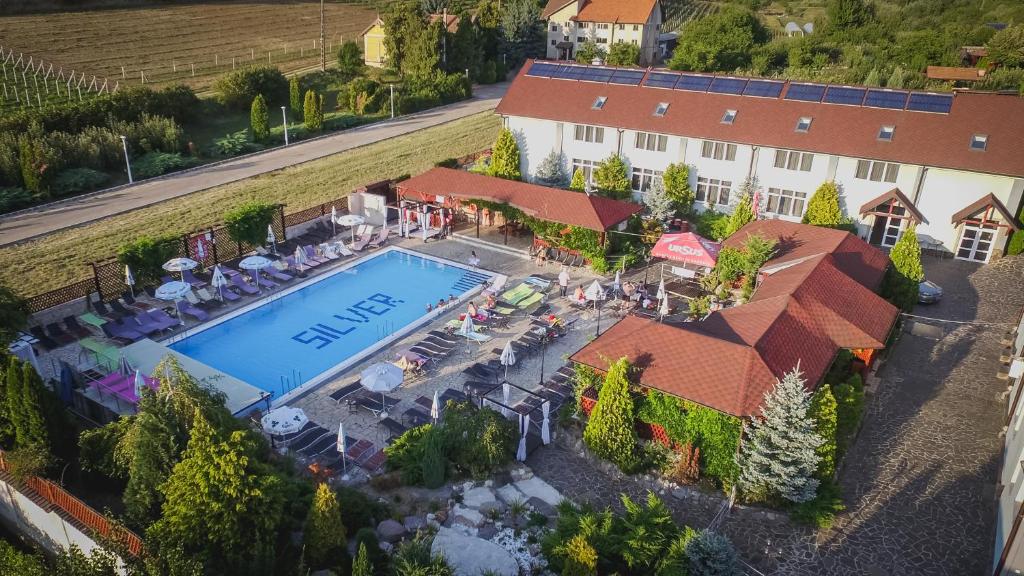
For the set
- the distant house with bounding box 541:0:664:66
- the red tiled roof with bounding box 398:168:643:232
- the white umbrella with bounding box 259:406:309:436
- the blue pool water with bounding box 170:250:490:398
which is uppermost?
the distant house with bounding box 541:0:664:66

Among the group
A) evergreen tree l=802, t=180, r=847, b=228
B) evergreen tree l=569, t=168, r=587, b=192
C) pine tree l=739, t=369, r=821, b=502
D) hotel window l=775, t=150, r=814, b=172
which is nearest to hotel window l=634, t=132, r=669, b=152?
evergreen tree l=569, t=168, r=587, b=192

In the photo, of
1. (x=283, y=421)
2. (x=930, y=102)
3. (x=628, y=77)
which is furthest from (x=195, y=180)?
(x=930, y=102)

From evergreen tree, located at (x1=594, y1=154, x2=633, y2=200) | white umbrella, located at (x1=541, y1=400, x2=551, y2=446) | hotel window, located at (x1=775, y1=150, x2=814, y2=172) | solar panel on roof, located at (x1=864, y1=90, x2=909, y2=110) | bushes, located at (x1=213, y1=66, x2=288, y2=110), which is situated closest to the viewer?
white umbrella, located at (x1=541, y1=400, x2=551, y2=446)

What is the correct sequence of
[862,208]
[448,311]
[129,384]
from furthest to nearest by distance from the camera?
[862,208], [448,311], [129,384]

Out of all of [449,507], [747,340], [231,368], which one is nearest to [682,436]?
[747,340]

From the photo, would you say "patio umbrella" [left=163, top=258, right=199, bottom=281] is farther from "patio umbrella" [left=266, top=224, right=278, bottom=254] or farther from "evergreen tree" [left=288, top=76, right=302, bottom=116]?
"evergreen tree" [left=288, top=76, right=302, bottom=116]

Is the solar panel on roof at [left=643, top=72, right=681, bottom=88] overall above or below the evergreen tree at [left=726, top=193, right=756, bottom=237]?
above

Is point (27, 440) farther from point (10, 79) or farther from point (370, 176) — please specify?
point (10, 79)
